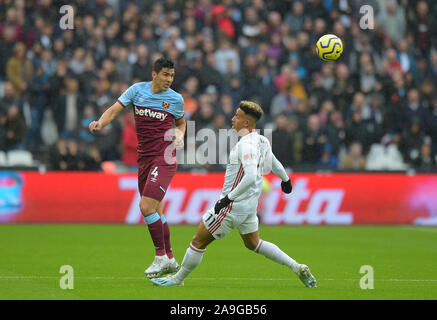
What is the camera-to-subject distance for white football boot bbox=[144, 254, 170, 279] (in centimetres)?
955

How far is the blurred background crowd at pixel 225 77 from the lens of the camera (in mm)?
18547

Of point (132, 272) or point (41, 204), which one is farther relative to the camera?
point (41, 204)

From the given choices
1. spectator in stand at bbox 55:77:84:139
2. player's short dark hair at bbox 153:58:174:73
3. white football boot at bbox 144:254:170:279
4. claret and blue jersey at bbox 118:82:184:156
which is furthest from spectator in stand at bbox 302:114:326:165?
white football boot at bbox 144:254:170:279

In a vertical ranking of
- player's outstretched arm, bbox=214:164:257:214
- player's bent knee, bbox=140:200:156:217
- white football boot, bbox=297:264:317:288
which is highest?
player's outstretched arm, bbox=214:164:257:214

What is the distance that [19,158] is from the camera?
18.1 m

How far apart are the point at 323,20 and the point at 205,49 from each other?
137 inches

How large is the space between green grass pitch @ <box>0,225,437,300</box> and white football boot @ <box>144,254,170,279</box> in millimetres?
160

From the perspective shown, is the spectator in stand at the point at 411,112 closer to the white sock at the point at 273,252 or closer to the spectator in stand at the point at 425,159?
the spectator in stand at the point at 425,159

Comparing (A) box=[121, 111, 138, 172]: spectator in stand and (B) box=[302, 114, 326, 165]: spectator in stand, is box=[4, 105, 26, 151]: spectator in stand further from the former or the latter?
(B) box=[302, 114, 326, 165]: spectator in stand

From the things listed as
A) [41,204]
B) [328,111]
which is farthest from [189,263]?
[328,111]

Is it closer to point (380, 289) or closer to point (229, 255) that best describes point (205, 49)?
point (229, 255)

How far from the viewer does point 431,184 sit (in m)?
19.1

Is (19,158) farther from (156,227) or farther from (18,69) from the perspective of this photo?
(156,227)

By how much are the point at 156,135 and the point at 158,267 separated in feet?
5.53
